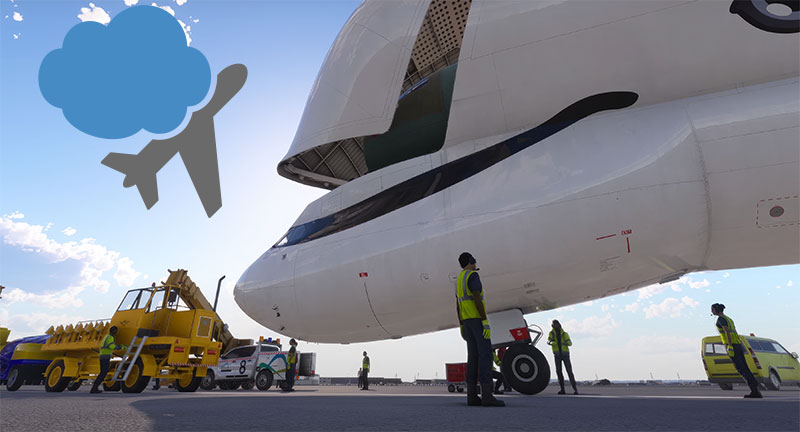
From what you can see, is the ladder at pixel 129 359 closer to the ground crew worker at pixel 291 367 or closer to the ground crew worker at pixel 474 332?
the ground crew worker at pixel 291 367

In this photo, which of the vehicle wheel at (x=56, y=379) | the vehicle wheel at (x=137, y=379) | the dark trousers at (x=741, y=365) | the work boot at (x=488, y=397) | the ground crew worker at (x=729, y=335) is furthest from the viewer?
the vehicle wheel at (x=56, y=379)

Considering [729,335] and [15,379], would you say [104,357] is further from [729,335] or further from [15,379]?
[729,335]

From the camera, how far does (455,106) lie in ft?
28.4

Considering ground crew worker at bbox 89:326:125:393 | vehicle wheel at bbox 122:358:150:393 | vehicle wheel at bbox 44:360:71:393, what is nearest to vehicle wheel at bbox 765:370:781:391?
vehicle wheel at bbox 122:358:150:393

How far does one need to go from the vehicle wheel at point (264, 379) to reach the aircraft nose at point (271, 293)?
7.53m

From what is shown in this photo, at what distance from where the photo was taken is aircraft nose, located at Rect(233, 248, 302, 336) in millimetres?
9164

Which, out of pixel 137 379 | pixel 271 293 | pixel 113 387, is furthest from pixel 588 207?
pixel 113 387

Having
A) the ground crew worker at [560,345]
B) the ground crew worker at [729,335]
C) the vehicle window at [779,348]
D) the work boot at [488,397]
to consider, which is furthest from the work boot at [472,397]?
the vehicle window at [779,348]

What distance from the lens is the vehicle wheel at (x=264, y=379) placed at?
16.3 meters

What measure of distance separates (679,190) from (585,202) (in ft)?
4.50

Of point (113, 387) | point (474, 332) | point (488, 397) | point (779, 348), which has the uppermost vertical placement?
point (779, 348)

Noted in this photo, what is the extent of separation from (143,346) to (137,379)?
0.75m

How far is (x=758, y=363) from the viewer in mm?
14828

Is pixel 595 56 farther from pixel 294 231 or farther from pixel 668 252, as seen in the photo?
pixel 294 231
